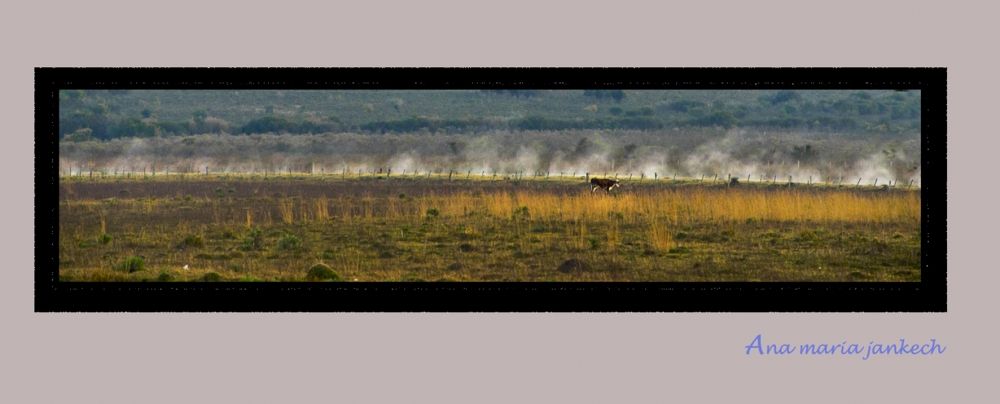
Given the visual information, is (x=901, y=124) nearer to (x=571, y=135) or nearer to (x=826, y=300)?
(x=826, y=300)

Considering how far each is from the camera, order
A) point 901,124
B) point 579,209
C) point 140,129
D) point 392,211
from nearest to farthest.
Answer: point 901,124
point 140,129
point 579,209
point 392,211

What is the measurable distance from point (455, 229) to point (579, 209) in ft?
8.12

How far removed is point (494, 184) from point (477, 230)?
1729 millimetres

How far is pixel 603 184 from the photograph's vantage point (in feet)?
56.7

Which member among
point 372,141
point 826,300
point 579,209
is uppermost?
point 372,141

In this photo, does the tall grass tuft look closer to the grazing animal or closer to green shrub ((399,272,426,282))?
the grazing animal

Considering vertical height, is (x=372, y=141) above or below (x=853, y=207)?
above

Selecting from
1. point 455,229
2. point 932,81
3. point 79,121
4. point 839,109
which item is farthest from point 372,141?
point 932,81

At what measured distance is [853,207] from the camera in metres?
16.0

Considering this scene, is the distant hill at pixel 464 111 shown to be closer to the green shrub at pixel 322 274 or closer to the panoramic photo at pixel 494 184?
the panoramic photo at pixel 494 184

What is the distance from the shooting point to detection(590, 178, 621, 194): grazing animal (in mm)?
16875

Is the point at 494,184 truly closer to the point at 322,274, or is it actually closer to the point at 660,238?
the point at 660,238

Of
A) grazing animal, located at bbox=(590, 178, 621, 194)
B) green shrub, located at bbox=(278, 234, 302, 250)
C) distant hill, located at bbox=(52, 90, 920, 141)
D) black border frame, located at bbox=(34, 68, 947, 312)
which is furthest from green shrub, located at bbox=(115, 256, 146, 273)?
grazing animal, located at bbox=(590, 178, 621, 194)

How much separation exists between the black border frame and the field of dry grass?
14.1 inches
